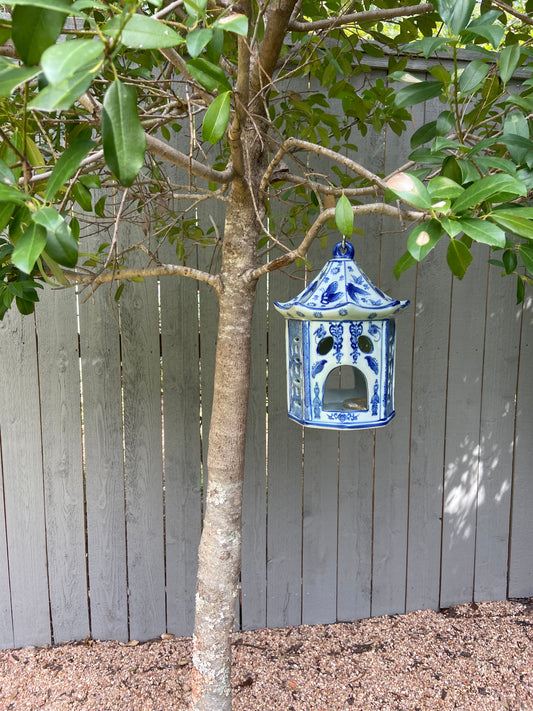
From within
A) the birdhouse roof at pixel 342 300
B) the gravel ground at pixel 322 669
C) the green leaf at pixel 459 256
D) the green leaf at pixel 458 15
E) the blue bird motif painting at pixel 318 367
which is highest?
the green leaf at pixel 458 15

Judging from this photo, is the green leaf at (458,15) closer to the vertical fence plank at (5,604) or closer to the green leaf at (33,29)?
the green leaf at (33,29)

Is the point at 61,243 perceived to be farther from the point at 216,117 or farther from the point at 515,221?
the point at 515,221

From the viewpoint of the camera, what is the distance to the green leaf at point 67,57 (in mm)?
432

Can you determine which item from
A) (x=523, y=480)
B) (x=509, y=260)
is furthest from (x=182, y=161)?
(x=523, y=480)

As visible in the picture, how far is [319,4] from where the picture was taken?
4.96 ft

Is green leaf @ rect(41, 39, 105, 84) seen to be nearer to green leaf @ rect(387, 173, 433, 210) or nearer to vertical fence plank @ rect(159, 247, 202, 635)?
green leaf @ rect(387, 173, 433, 210)

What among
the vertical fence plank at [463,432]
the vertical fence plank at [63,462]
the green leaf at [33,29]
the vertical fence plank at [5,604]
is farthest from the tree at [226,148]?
the vertical fence plank at [5,604]

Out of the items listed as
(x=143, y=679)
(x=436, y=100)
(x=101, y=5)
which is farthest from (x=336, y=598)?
(x=101, y=5)

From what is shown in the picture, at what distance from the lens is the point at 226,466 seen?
1.33m

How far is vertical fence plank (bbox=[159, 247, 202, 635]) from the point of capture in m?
1.98

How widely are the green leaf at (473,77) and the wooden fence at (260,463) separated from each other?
43.7 inches

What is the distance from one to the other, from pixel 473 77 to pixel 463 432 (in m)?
1.57

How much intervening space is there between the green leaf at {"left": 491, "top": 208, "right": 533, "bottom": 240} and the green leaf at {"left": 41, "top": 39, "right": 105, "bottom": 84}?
1.65 feet

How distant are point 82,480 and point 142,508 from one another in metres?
0.24
